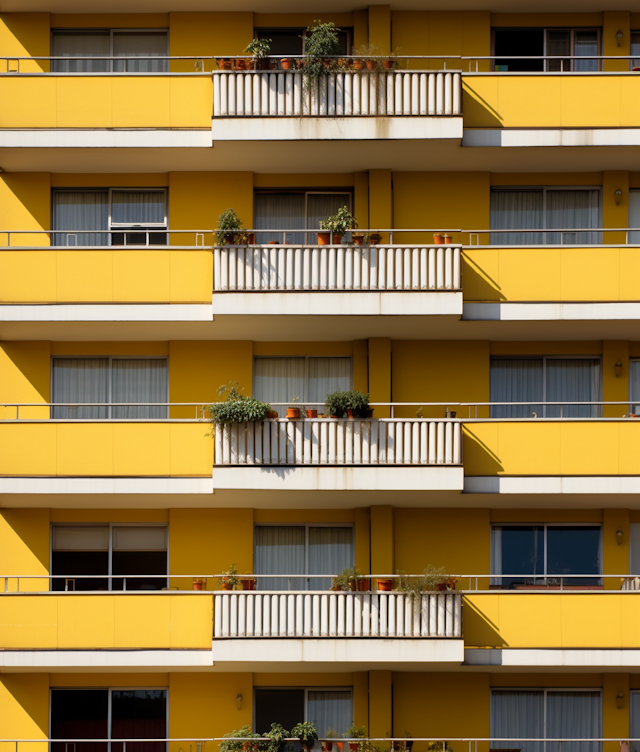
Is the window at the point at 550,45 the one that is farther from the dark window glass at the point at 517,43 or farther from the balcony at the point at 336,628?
the balcony at the point at 336,628

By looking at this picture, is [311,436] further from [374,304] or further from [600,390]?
[600,390]

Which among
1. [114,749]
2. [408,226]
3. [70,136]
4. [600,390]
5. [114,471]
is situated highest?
[70,136]

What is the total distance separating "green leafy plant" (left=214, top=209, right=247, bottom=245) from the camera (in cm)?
1820

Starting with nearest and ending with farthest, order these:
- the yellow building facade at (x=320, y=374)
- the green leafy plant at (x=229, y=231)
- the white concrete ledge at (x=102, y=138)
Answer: the yellow building facade at (x=320, y=374), the green leafy plant at (x=229, y=231), the white concrete ledge at (x=102, y=138)

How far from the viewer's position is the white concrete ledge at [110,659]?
17.2 m

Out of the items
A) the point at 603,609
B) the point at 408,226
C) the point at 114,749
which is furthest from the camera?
the point at 408,226

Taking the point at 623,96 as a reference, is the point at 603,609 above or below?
below

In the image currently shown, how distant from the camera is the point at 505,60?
2061 centimetres

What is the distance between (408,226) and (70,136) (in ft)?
23.3

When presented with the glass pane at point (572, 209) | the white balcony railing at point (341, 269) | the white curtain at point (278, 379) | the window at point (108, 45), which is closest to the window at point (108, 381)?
the white curtain at point (278, 379)

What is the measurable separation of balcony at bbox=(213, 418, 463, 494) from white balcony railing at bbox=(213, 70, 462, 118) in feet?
20.0

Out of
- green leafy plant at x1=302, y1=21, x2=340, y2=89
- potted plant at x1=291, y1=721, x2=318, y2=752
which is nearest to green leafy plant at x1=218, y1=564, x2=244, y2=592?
potted plant at x1=291, y1=721, x2=318, y2=752

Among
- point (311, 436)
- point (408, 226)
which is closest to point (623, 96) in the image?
point (408, 226)

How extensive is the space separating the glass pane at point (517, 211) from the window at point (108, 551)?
9545 millimetres
